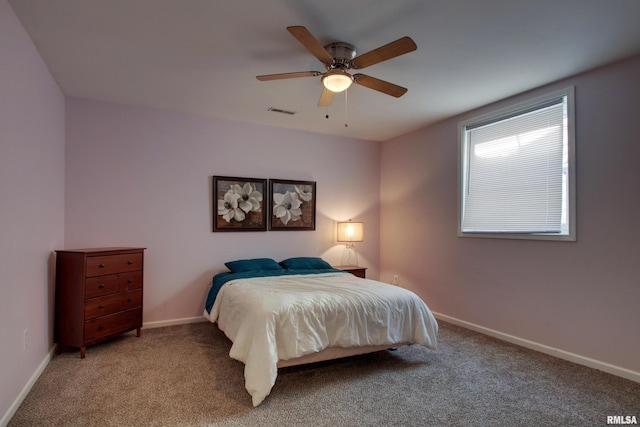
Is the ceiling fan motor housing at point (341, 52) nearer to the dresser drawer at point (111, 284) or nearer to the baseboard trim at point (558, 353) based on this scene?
the dresser drawer at point (111, 284)

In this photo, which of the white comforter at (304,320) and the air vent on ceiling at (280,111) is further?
the air vent on ceiling at (280,111)

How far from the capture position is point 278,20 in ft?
7.15

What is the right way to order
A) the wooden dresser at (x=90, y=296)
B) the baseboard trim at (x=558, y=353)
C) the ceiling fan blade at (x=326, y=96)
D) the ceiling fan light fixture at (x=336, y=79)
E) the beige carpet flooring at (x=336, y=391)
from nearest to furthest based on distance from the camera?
the beige carpet flooring at (x=336, y=391)
the ceiling fan light fixture at (x=336, y=79)
the baseboard trim at (x=558, y=353)
the ceiling fan blade at (x=326, y=96)
the wooden dresser at (x=90, y=296)

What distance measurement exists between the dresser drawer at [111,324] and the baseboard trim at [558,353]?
11.4 ft

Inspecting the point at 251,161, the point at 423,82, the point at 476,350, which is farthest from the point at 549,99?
the point at 251,161

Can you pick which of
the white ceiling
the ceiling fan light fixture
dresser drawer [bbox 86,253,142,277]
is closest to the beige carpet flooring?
dresser drawer [bbox 86,253,142,277]

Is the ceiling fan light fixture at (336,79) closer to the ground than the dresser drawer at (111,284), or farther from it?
farther from it

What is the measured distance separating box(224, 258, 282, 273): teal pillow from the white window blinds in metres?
2.28

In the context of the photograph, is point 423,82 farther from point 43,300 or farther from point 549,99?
point 43,300

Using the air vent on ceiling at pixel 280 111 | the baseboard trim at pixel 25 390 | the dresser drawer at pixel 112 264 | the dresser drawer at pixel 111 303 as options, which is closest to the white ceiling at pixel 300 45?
the air vent on ceiling at pixel 280 111

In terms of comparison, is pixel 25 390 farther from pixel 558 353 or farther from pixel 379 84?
pixel 558 353

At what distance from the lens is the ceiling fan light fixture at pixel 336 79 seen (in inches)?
92.9

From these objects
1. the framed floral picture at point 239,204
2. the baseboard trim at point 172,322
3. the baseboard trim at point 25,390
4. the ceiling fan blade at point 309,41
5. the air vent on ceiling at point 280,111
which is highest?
the air vent on ceiling at point 280,111

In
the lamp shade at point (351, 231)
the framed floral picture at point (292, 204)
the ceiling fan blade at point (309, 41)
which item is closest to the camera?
the ceiling fan blade at point (309, 41)
